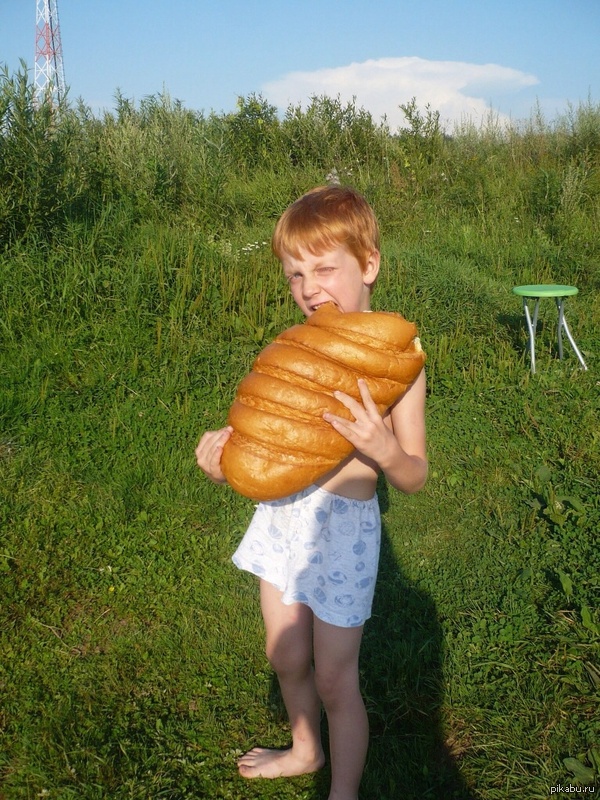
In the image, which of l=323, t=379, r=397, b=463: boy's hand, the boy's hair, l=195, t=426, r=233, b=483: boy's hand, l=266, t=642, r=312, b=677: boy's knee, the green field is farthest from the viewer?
the green field

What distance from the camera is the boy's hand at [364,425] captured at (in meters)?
1.68

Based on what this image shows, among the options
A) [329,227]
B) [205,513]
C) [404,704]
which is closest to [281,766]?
[404,704]

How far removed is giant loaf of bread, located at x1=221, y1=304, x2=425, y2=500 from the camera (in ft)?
5.55

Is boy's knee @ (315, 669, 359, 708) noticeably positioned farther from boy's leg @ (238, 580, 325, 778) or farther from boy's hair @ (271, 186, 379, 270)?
boy's hair @ (271, 186, 379, 270)

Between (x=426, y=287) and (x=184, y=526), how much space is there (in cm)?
365

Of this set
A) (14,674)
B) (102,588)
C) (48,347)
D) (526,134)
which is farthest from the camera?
(526,134)

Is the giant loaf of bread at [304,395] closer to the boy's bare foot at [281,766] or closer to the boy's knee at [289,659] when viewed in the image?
the boy's knee at [289,659]

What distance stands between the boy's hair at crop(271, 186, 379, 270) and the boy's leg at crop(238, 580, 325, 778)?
107cm

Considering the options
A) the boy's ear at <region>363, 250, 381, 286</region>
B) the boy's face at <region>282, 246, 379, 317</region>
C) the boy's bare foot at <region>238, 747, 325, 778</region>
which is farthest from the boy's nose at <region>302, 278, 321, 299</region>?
the boy's bare foot at <region>238, 747, 325, 778</region>

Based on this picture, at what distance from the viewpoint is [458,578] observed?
3.24m

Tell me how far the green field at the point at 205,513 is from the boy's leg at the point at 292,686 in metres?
0.07

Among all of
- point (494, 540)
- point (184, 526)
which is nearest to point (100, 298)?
point (184, 526)

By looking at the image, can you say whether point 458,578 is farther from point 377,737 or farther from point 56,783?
point 56,783

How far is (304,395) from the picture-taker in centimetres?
168
